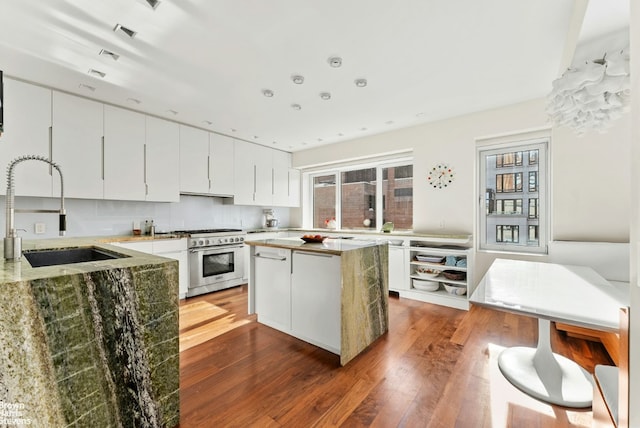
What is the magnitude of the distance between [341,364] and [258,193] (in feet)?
11.4

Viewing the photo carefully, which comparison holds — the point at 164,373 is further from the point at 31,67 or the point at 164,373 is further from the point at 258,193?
the point at 258,193

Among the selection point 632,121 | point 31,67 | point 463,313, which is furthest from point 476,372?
point 31,67

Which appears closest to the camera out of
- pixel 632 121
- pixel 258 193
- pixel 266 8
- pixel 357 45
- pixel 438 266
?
pixel 632 121

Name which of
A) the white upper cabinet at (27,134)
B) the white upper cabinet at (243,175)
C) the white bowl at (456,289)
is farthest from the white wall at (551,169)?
the white upper cabinet at (27,134)

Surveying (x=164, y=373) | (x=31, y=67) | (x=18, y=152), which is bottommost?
(x=164, y=373)

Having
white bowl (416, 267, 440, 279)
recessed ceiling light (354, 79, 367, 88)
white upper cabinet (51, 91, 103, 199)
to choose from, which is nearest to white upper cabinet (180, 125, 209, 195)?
white upper cabinet (51, 91, 103, 199)

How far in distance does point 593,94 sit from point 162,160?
13.5 feet

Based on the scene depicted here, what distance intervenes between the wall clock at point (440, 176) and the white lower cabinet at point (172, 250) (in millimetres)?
3458

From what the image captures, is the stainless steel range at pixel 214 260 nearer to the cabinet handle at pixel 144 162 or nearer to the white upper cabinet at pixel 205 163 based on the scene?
the white upper cabinet at pixel 205 163

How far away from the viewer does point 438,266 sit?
3.50m

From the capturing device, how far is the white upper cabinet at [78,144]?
9.57ft

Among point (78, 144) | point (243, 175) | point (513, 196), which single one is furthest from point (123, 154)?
point (513, 196)

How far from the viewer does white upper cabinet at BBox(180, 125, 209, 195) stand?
3924 mm

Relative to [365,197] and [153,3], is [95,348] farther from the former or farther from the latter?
[365,197]
